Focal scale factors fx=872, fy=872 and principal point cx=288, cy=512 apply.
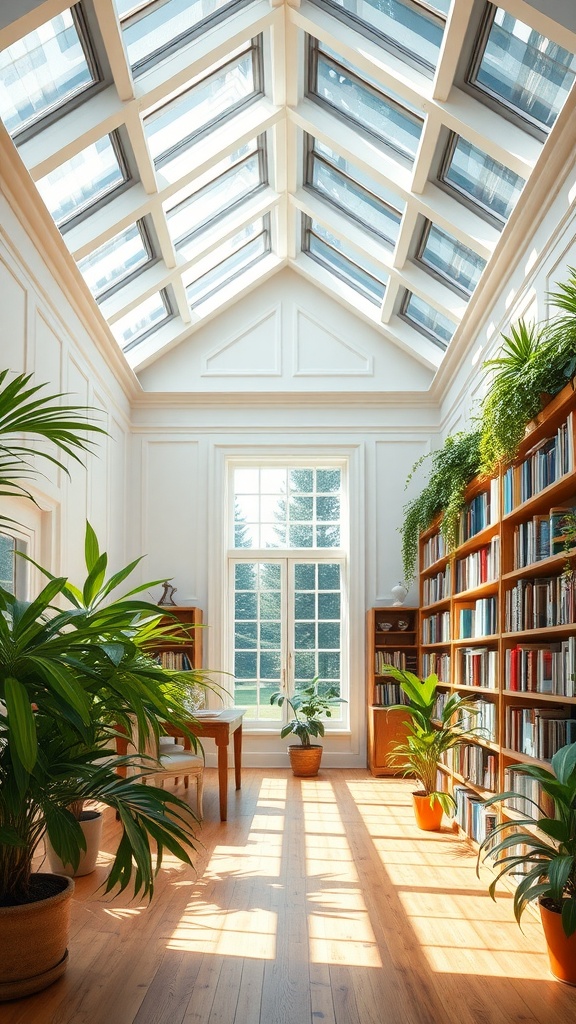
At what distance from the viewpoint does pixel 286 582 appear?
9125 millimetres

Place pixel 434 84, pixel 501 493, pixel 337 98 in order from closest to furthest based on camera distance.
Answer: pixel 501 493
pixel 434 84
pixel 337 98

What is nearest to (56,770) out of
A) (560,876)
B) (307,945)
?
(307,945)

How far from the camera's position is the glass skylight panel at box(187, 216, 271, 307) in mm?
8352

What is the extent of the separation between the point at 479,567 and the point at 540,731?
5.36 ft

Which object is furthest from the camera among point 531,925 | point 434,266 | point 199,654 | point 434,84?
point 199,654

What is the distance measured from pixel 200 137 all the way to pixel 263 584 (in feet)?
14.5

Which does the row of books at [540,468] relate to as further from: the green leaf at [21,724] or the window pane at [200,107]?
the window pane at [200,107]

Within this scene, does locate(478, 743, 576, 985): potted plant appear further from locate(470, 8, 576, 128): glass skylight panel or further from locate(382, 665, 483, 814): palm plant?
locate(470, 8, 576, 128): glass skylight panel

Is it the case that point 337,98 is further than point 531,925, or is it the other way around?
point 337,98

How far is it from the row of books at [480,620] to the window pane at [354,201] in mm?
3341

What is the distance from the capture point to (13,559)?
5.46 m

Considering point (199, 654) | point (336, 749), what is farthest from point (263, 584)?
point (336, 749)

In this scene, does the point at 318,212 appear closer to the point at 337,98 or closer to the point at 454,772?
the point at 337,98

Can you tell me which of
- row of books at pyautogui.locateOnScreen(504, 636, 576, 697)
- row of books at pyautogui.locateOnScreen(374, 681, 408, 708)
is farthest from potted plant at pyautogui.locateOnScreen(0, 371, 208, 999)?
Result: row of books at pyautogui.locateOnScreen(374, 681, 408, 708)
